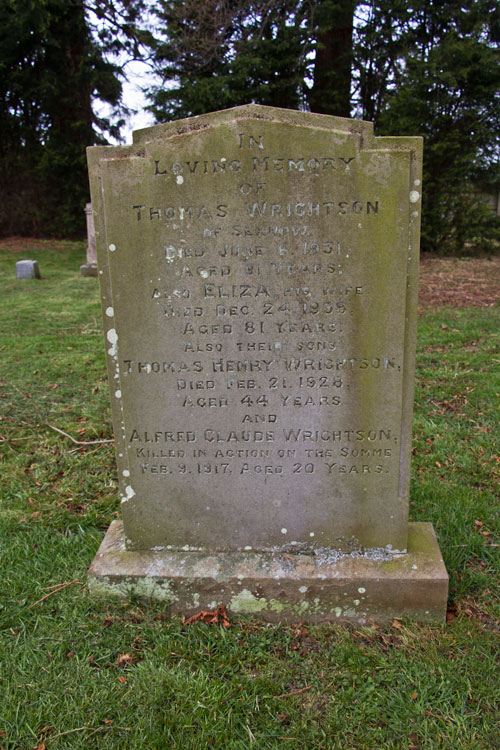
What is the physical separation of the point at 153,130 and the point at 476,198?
1376 cm

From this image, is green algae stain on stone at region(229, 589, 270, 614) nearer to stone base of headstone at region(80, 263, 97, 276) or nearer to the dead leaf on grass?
the dead leaf on grass

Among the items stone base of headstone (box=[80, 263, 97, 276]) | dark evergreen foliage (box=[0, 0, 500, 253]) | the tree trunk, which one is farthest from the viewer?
stone base of headstone (box=[80, 263, 97, 276])

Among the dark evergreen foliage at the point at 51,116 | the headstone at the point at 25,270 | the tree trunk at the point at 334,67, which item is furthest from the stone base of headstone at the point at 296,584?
the dark evergreen foliage at the point at 51,116

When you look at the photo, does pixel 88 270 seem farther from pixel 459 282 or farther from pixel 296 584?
pixel 296 584

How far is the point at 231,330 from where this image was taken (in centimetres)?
263

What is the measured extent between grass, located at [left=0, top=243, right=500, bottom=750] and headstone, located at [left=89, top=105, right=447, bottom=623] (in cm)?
19

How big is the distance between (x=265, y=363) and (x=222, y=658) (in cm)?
140

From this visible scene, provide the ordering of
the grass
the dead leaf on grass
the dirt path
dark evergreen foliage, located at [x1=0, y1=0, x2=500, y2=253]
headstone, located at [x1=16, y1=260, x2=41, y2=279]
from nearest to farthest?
1. the grass
2. the dead leaf on grass
3. the dirt path
4. dark evergreen foliage, located at [x1=0, y1=0, x2=500, y2=253]
5. headstone, located at [x1=16, y1=260, x2=41, y2=279]

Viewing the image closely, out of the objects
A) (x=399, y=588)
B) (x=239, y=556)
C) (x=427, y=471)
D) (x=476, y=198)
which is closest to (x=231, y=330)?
(x=239, y=556)

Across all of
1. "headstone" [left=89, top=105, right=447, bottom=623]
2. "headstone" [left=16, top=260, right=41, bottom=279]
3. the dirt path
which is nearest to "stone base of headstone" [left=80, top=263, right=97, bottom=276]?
"headstone" [left=16, top=260, right=41, bottom=279]

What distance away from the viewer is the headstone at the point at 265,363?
96.7 inches

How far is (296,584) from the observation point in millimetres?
2715

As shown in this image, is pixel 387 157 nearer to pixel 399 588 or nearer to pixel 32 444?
pixel 399 588

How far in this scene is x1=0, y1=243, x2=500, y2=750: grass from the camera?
214 centimetres
